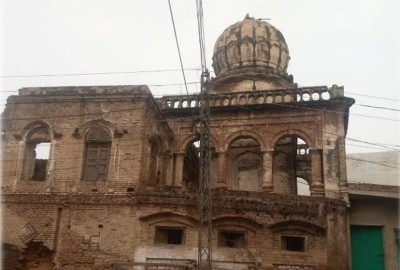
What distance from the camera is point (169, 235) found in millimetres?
14367

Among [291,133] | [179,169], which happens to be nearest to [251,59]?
[291,133]

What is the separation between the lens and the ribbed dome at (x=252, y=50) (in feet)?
70.2

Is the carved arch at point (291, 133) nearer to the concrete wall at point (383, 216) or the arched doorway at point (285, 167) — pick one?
the arched doorway at point (285, 167)

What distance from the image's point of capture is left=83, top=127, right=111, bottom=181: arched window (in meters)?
14.9

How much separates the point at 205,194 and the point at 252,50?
9914 millimetres

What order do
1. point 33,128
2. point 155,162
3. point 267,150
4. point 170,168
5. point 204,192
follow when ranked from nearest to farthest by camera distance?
1. point 204,192
2. point 33,128
3. point 155,162
4. point 267,150
5. point 170,168

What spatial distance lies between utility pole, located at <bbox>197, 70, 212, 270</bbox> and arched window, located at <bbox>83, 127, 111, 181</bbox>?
3286mm

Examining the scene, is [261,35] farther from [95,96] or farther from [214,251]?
[214,251]

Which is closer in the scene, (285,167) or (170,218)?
(170,218)

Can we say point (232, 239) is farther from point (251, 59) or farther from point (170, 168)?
point (251, 59)

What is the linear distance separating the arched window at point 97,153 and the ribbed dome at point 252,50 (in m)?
8.15

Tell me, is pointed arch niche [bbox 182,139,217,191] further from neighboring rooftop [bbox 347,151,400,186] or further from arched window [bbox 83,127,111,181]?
neighboring rooftop [bbox 347,151,400,186]

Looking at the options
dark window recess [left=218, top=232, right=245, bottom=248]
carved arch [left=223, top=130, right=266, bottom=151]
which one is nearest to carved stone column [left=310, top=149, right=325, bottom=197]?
carved arch [left=223, top=130, right=266, bottom=151]

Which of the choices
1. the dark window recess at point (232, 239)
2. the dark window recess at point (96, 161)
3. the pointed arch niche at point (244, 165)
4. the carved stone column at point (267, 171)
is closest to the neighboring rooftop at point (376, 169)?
the pointed arch niche at point (244, 165)
